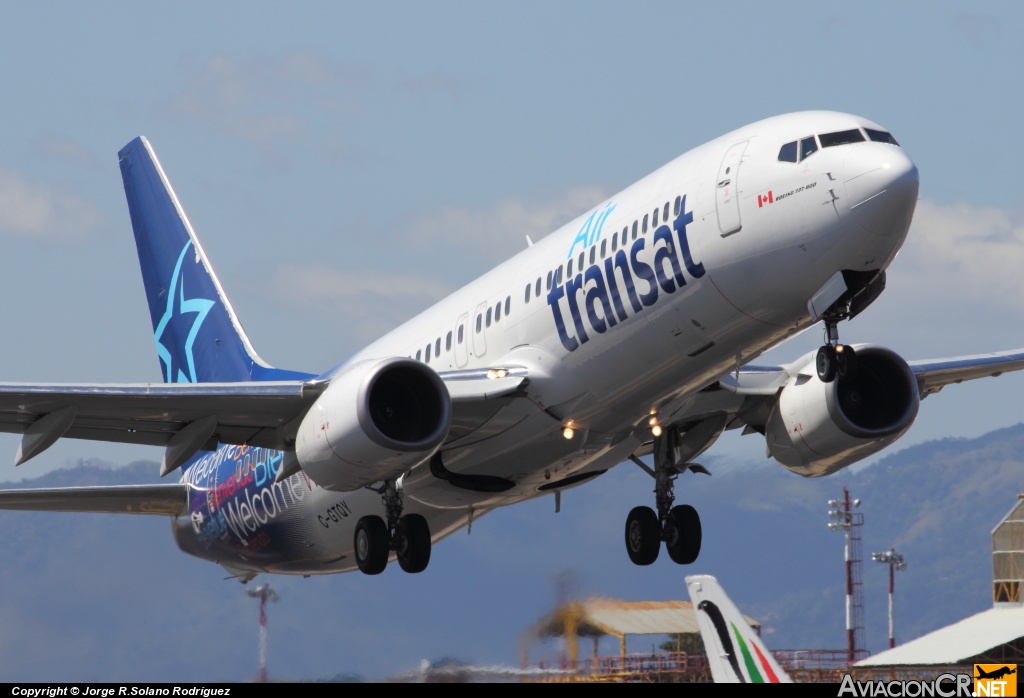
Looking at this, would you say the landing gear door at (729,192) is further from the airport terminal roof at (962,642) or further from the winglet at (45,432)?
the airport terminal roof at (962,642)

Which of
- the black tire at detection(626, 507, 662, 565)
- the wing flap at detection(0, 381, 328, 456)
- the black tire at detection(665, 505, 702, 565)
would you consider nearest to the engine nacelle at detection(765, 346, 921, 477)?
the black tire at detection(665, 505, 702, 565)

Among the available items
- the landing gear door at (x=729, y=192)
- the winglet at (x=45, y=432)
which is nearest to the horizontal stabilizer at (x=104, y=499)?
the winglet at (x=45, y=432)

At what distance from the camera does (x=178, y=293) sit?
3512cm

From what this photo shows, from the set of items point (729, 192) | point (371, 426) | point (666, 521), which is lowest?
point (666, 521)

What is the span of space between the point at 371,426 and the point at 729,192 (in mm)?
6321

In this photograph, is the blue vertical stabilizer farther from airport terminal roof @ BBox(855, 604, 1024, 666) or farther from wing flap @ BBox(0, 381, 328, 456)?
airport terminal roof @ BBox(855, 604, 1024, 666)

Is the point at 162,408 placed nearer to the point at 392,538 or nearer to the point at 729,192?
the point at 392,538

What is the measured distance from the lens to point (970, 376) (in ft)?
94.5

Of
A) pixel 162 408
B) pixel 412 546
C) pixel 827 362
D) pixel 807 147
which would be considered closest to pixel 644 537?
pixel 412 546

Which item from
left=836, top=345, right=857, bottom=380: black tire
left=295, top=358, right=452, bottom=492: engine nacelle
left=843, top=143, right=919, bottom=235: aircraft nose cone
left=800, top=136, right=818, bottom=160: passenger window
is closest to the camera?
left=843, top=143, right=919, bottom=235: aircraft nose cone

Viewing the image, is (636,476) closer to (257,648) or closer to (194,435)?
(257,648)

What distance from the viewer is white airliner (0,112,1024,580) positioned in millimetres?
20453

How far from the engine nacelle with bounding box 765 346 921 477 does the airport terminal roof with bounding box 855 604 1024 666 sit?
11.9 metres

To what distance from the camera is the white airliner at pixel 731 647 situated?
795 inches
